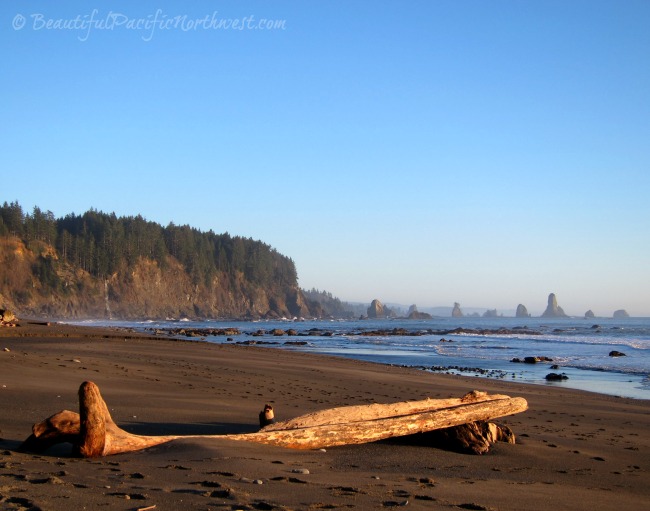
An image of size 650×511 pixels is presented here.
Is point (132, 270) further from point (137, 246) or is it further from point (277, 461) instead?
point (277, 461)

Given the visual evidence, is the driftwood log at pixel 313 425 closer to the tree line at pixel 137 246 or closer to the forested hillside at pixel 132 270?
the forested hillside at pixel 132 270

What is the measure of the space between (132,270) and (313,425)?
106 meters

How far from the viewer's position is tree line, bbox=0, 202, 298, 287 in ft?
307

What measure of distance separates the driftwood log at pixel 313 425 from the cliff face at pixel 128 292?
73.9 m

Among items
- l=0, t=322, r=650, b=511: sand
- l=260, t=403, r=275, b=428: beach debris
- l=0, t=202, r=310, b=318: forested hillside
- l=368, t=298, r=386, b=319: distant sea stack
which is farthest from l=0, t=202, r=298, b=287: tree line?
l=260, t=403, r=275, b=428: beach debris

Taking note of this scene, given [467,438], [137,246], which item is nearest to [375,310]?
[137,246]

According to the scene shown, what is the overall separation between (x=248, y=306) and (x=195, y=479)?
133m

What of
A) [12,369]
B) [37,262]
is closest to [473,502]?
[12,369]

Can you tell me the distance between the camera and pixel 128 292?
346ft

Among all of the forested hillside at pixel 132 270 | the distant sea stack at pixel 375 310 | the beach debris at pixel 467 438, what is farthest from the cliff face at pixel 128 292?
the beach debris at pixel 467 438

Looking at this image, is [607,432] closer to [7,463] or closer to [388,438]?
[388,438]

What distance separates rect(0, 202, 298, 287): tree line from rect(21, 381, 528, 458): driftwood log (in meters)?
88.9

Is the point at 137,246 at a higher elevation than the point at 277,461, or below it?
higher

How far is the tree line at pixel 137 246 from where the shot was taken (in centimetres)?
9350
